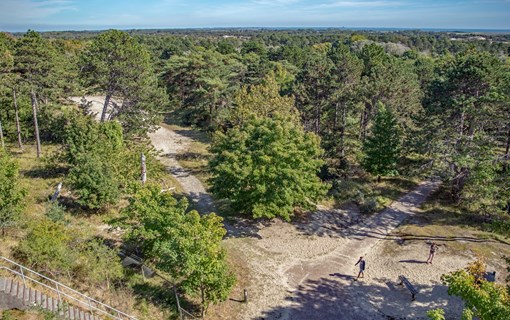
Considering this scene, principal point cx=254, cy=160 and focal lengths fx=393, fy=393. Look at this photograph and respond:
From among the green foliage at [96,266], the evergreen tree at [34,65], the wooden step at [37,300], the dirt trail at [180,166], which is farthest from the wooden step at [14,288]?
the evergreen tree at [34,65]

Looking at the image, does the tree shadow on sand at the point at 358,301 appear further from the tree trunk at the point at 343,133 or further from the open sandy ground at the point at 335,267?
the tree trunk at the point at 343,133

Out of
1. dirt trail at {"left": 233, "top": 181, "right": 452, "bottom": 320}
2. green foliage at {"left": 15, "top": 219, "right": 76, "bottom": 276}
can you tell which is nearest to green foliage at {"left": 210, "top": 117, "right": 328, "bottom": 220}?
dirt trail at {"left": 233, "top": 181, "right": 452, "bottom": 320}

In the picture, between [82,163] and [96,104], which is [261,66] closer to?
[96,104]

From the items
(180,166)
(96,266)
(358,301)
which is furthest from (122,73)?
(358,301)

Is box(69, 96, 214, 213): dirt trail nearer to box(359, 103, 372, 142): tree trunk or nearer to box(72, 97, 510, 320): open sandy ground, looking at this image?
box(72, 97, 510, 320): open sandy ground

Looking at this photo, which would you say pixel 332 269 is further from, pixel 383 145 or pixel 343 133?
pixel 343 133

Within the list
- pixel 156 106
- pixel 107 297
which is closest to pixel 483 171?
pixel 107 297

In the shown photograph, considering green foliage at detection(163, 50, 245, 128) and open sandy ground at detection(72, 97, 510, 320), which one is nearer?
open sandy ground at detection(72, 97, 510, 320)
